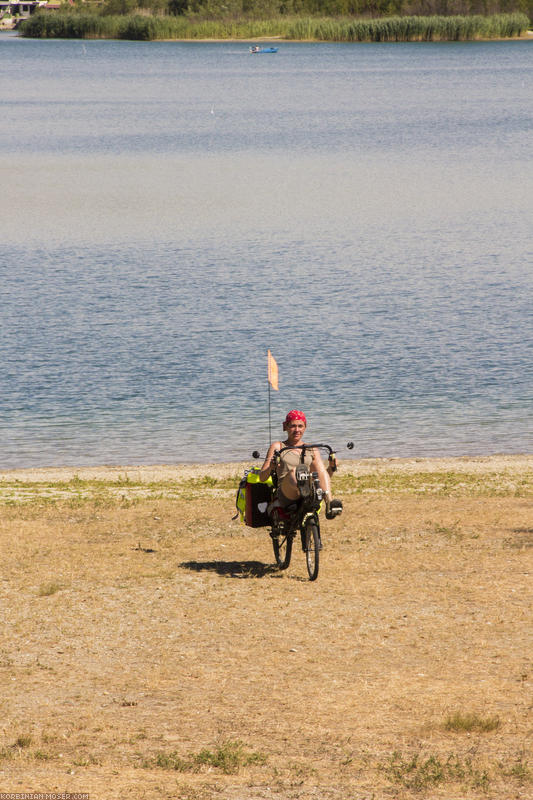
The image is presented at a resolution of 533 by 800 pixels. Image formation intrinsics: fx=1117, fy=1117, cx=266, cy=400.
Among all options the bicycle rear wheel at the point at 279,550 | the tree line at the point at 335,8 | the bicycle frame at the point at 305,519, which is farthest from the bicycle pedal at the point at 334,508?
the tree line at the point at 335,8

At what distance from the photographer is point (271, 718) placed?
29.1ft

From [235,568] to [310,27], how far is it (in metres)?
167

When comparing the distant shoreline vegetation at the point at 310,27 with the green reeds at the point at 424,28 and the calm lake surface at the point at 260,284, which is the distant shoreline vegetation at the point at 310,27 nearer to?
the green reeds at the point at 424,28

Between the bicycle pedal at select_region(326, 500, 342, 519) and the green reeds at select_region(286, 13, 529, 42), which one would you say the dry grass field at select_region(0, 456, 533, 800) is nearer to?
the bicycle pedal at select_region(326, 500, 342, 519)

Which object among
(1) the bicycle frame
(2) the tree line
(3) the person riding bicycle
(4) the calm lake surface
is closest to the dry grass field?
(1) the bicycle frame

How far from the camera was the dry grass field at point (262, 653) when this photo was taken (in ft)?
26.0

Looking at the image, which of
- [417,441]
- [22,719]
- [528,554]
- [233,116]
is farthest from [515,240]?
[233,116]

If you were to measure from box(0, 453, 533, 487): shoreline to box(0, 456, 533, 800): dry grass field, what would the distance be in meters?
2.96

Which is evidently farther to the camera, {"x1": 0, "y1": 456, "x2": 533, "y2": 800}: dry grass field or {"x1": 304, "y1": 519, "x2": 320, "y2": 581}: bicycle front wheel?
{"x1": 304, "y1": 519, "x2": 320, "y2": 581}: bicycle front wheel

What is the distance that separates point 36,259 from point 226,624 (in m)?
32.9

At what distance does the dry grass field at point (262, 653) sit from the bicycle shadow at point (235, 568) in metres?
0.04

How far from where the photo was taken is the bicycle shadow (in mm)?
12586

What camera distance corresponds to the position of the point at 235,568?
1283 centimetres

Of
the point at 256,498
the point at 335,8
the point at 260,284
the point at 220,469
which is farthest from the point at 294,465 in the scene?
the point at 335,8
